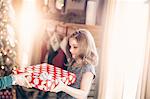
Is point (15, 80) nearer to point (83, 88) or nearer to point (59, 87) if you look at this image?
point (59, 87)

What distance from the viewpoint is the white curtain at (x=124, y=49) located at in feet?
6.89

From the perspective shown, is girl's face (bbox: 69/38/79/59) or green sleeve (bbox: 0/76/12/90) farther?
girl's face (bbox: 69/38/79/59)

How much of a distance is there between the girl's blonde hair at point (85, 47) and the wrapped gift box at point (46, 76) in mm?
118

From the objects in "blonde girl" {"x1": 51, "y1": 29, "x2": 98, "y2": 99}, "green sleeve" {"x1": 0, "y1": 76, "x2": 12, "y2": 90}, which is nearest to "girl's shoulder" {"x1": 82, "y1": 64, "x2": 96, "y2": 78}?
"blonde girl" {"x1": 51, "y1": 29, "x2": 98, "y2": 99}

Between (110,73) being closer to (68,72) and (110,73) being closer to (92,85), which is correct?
(92,85)

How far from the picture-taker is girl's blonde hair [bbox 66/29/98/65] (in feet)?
6.83

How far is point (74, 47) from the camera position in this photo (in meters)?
2.09

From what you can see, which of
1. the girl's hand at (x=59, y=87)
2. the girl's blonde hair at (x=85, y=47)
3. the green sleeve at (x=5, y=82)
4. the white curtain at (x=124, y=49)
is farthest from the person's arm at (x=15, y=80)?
the white curtain at (x=124, y=49)

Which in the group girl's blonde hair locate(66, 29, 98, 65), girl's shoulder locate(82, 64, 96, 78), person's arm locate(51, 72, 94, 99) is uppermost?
girl's blonde hair locate(66, 29, 98, 65)

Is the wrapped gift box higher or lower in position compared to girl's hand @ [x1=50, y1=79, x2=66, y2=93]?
higher

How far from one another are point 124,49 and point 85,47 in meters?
0.27

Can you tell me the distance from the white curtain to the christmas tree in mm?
598

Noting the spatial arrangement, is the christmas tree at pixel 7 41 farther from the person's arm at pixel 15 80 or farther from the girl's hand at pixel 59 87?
the girl's hand at pixel 59 87

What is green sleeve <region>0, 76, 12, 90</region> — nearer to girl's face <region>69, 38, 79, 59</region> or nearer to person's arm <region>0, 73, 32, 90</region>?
person's arm <region>0, 73, 32, 90</region>
